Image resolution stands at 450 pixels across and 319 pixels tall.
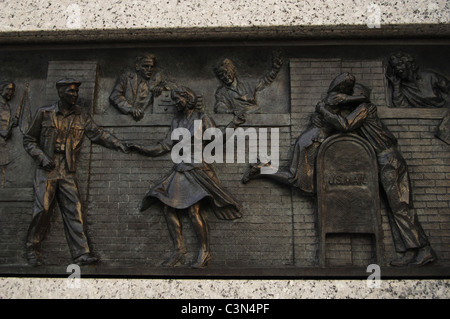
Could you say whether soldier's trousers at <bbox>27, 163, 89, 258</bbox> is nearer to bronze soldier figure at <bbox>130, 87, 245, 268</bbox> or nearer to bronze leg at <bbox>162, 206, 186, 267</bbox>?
bronze soldier figure at <bbox>130, 87, 245, 268</bbox>

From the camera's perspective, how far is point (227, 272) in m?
3.39

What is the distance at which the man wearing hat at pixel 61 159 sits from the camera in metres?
3.53

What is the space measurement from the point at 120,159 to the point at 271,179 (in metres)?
1.05

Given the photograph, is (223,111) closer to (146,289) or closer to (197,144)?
(197,144)

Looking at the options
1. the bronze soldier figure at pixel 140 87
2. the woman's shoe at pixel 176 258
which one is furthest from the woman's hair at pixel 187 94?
the woman's shoe at pixel 176 258

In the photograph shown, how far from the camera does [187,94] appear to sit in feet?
11.9

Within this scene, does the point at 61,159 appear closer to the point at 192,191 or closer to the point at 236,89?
the point at 192,191

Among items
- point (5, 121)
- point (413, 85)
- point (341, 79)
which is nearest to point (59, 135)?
point (5, 121)

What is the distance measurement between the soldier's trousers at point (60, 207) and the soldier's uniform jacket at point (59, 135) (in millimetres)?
95

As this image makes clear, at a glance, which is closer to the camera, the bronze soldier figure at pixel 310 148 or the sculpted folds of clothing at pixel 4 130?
the bronze soldier figure at pixel 310 148

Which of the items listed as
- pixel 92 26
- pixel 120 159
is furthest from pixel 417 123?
pixel 92 26

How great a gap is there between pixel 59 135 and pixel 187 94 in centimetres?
92

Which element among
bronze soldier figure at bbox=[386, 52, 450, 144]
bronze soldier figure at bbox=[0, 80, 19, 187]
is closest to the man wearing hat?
bronze soldier figure at bbox=[0, 80, 19, 187]

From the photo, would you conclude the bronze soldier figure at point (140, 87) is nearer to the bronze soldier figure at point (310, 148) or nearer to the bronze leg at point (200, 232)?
the bronze leg at point (200, 232)
